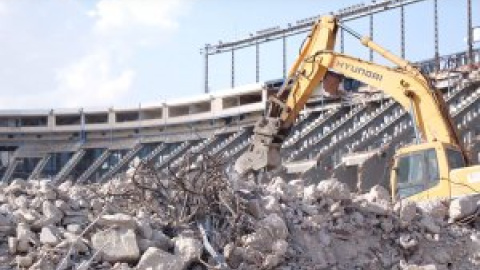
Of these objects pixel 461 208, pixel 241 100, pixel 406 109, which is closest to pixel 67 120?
pixel 241 100

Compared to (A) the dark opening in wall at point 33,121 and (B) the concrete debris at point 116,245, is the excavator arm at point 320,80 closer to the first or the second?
(B) the concrete debris at point 116,245

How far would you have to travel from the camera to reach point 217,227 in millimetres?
8844

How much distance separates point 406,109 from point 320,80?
8.26ft

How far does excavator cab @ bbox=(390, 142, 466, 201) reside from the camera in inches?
535

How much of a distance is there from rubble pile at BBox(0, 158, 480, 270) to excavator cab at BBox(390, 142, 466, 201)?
1597 millimetres

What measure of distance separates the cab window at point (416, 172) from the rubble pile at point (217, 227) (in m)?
1.77

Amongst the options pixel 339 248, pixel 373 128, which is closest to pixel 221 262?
pixel 339 248

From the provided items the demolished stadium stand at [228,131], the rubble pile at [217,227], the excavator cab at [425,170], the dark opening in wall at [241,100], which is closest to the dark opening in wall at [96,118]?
the demolished stadium stand at [228,131]

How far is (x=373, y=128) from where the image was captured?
4084cm

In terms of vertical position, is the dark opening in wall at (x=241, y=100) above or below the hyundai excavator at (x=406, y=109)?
above

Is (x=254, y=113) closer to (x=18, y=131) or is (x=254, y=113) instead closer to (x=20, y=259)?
(x=18, y=131)

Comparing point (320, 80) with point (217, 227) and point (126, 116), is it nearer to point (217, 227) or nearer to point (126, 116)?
point (217, 227)

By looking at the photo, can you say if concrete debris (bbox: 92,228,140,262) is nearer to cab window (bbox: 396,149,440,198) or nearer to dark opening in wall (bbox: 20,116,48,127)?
cab window (bbox: 396,149,440,198)

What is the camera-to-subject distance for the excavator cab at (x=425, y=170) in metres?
13.6
